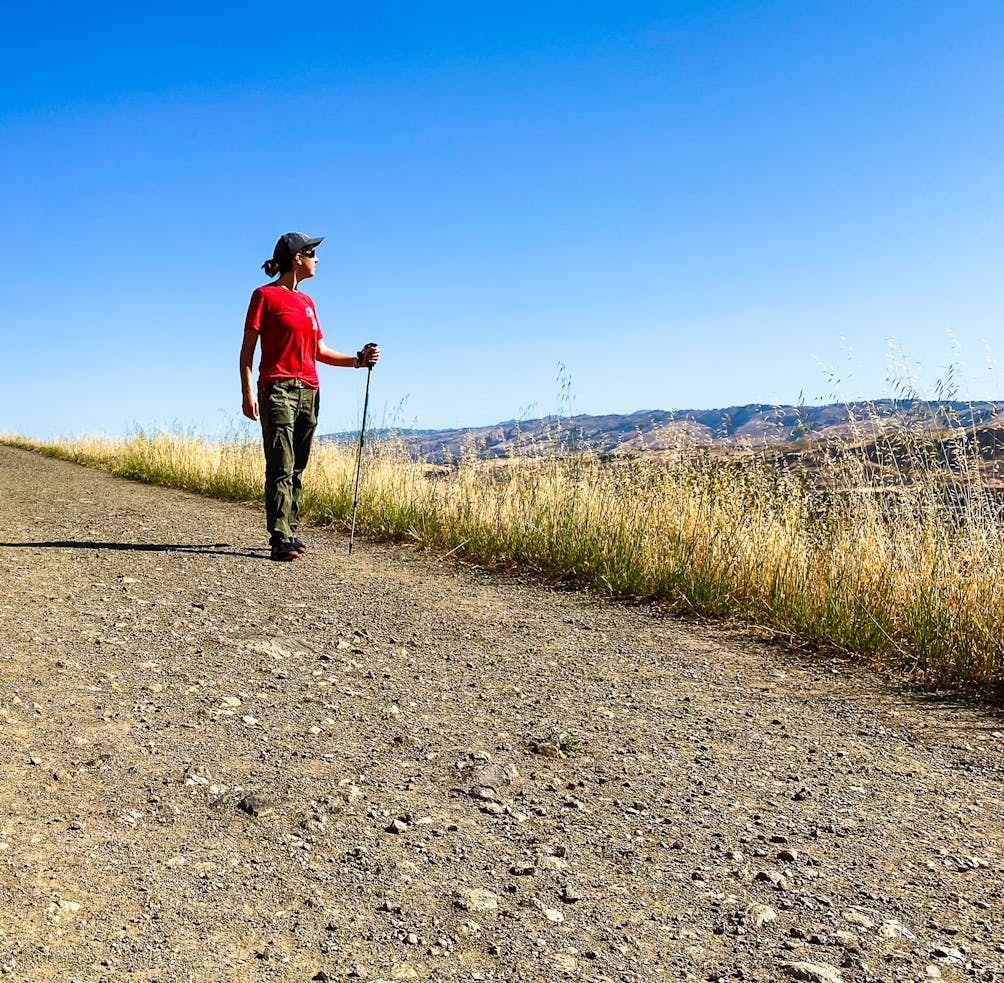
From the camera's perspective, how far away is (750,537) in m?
6.12

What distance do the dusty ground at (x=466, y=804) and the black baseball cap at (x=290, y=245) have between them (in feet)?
9.56

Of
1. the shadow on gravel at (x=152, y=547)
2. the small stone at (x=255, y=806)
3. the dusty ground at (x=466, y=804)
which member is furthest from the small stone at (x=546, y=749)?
the shadow on gravel at (x=152, y=547)

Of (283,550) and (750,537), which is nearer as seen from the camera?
(750,537)

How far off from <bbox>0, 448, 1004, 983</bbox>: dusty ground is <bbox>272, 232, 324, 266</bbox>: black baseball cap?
9.56 feet

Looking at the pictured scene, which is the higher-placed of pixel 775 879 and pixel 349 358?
pixel 349 358

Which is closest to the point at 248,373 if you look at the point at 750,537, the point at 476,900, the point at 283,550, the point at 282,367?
the point at 282,367

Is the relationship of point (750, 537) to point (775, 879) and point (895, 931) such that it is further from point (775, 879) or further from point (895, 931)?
point (895, 931)

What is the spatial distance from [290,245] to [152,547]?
8.91 feet

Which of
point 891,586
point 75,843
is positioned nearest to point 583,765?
point 75,843

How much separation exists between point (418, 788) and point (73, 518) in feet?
23.1

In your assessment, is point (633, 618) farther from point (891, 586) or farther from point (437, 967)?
point (437, 967)

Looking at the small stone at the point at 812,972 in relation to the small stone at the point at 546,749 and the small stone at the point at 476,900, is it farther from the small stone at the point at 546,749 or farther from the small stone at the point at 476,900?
the small stone at the point at 546,749

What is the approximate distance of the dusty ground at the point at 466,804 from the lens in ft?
7.05

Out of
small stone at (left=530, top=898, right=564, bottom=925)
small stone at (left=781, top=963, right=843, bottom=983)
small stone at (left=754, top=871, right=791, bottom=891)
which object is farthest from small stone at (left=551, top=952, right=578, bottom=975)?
small stone at (left=754, top=871, right=791, bottom=891)
